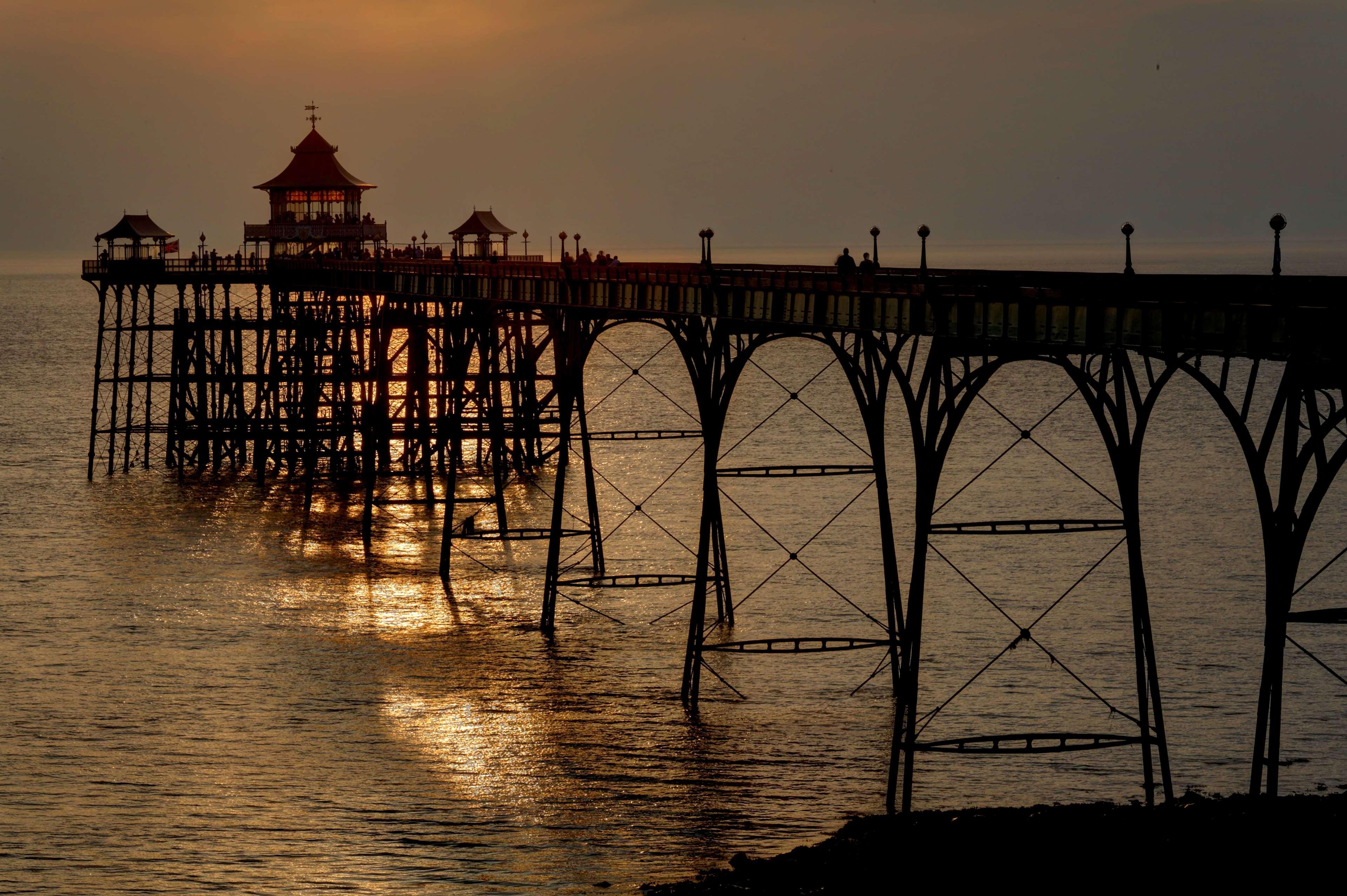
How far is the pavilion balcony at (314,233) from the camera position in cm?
7750

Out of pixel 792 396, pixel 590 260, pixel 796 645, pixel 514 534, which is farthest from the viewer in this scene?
pixel 590 260

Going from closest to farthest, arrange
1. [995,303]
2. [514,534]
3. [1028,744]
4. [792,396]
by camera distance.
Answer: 1. [995,303]
2. [1028,744]
3. [792,396]
4. [514,534]

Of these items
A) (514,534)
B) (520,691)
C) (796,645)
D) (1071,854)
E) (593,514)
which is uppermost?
(593,514)

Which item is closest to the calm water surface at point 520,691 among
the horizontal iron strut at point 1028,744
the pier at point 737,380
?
the pier at point 737,380

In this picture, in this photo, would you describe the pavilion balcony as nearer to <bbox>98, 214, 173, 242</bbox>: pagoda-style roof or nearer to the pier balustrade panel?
<bbox>98, 214, 173, 242</bbox>: pagoda-style roof

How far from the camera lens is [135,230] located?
235 feet

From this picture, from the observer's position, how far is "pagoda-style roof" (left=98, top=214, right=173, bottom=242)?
71812 millimetres

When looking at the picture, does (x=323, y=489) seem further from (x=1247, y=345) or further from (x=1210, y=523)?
(x=1247, y=345)

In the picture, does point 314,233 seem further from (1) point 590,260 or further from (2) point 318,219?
(1) point 590,260

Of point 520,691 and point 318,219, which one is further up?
point 318,219

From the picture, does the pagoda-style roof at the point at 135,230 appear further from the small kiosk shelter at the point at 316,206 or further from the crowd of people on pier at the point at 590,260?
the crowd of people on pier at the point at 590,260

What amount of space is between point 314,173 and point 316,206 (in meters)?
1.50

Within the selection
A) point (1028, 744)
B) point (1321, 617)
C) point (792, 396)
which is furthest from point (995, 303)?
point (792, 396)

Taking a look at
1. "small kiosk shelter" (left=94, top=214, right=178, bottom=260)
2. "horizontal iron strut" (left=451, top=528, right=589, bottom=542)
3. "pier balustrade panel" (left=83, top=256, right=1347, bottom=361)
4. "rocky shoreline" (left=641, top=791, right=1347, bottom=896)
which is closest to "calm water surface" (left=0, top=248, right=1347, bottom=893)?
"horizontal iron strut" (left=451, top=528, right=589, bottom=542)
